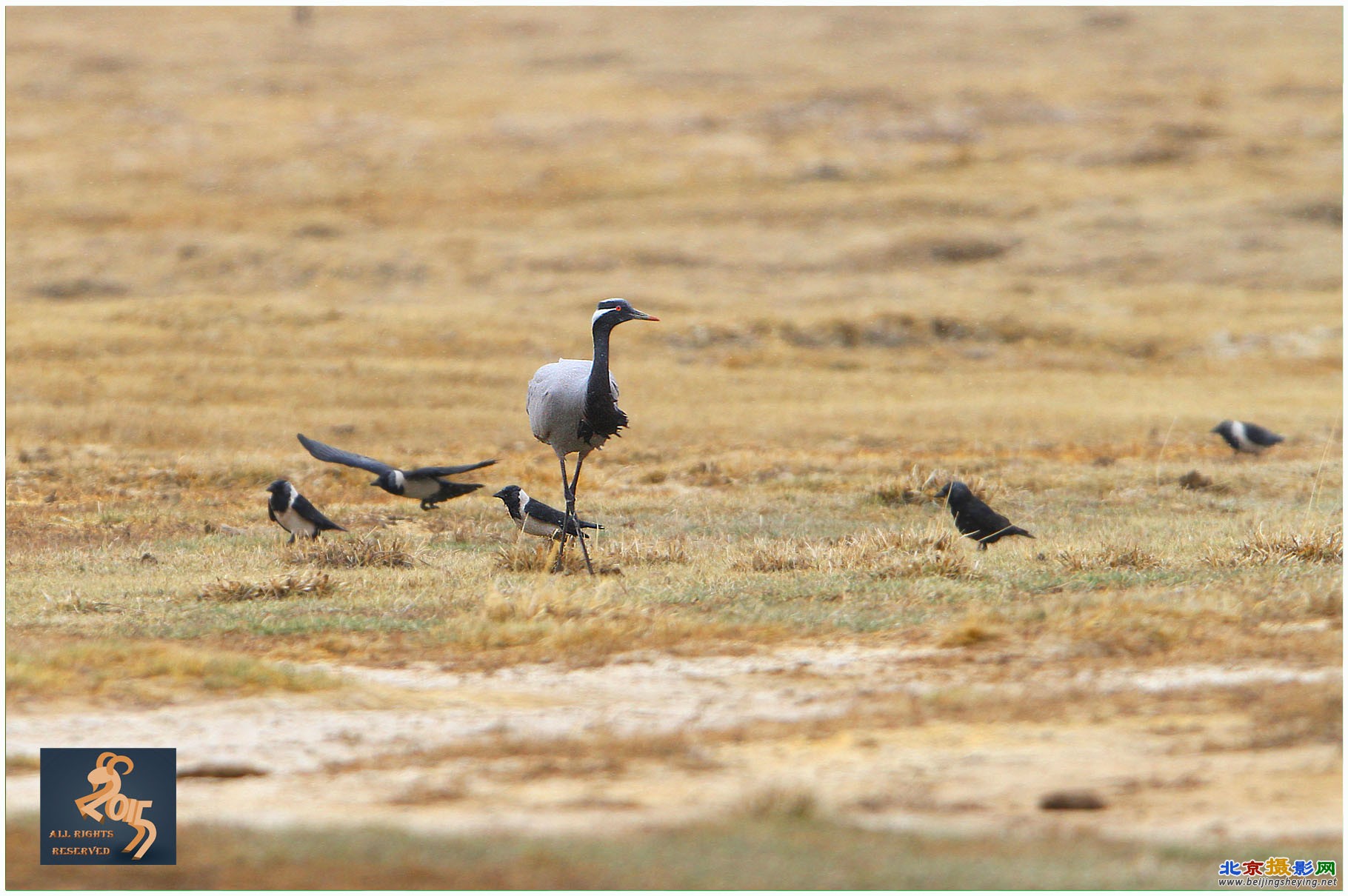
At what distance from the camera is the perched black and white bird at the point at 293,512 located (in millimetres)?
11914

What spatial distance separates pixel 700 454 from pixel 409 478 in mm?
7117

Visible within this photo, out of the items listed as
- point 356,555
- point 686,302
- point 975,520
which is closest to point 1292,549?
point 975,520

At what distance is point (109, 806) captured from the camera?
19.5ft

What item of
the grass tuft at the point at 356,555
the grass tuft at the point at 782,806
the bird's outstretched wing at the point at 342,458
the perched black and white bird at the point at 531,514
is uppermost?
the bird's outstretched wing at the point at 342,458

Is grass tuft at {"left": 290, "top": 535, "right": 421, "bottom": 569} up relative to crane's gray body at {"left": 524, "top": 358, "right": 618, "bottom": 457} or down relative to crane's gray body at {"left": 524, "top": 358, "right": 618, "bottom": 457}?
down

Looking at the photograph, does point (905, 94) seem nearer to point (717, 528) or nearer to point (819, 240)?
point (819, 240)

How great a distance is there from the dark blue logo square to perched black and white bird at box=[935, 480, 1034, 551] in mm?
6808

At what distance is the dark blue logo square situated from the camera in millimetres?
5684

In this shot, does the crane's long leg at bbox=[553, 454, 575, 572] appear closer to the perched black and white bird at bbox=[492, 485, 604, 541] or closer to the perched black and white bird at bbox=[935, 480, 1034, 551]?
the perched black and white bird at bbox=[492, 485, 604, 541]

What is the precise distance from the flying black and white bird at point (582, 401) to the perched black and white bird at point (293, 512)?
2.13 metres

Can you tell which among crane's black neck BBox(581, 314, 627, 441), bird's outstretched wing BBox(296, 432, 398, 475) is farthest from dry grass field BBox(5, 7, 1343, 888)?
crane's black neck BBox(581, 314, 627, 441)

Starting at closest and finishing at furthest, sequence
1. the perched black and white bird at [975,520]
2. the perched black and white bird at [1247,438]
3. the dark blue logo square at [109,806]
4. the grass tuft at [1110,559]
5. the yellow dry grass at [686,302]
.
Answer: the dark blue logo square at [109,806], the grass tuft at [1110,559], the yellow dry grass at [686,302], the perched black and white bird at [975,520], the perched black and white bird at [1247,438]

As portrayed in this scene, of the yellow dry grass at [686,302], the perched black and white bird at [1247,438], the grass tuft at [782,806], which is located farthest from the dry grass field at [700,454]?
the perched black and white bird at [1247,438]

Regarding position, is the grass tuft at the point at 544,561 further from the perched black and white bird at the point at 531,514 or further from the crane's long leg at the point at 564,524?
the perched black and white bird at the point at 531,514
